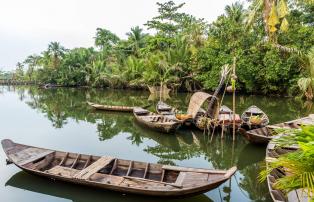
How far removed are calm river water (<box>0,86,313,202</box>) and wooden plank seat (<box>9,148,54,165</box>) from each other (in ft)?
1.49

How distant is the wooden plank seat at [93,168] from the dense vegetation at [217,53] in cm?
1391

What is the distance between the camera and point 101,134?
1064cm

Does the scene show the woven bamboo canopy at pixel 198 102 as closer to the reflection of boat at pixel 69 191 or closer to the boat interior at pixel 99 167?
the boat interior at pixel 99 167

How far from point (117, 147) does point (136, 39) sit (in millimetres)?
23987

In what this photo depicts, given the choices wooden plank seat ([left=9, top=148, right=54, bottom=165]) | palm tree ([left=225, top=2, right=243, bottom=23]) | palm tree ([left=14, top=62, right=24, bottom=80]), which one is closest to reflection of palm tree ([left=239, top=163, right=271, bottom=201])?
wooden plank seat ([left=9, top=148, right=54, bottom=165])

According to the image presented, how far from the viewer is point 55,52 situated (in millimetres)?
38219

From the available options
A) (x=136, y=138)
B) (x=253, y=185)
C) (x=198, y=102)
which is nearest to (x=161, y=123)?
(x=136, y=138)

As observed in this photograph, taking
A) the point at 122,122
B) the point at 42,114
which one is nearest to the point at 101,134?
the point at 122,122

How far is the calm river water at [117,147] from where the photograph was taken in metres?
5.37

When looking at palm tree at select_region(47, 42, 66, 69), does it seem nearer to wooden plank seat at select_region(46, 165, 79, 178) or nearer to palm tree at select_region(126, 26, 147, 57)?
palm tree at select_region(126, 26, 147, 57)

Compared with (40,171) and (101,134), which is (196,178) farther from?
(101,134)

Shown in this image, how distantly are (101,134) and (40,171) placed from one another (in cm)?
513

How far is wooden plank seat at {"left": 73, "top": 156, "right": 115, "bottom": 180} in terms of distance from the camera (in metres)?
5.13

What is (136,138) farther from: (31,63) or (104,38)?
(31,63)
